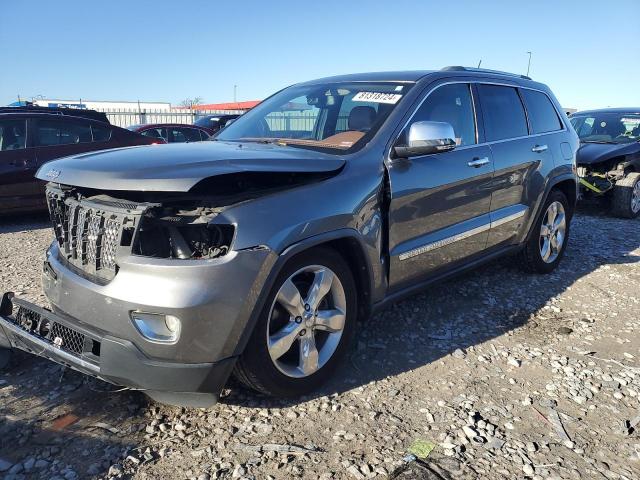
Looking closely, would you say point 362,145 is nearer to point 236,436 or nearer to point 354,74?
point 354,74

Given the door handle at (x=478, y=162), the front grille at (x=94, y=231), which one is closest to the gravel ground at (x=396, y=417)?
the front grille at (x=94, y=231)

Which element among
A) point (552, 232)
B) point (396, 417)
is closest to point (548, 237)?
point (552, 232)

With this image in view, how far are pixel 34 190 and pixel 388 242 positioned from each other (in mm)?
5723

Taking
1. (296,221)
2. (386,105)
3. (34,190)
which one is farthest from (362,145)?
(34,190)

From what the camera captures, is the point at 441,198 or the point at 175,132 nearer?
the point at 441,198

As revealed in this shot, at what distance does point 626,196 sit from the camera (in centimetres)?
817

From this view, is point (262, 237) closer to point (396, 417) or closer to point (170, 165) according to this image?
point (170, 165)

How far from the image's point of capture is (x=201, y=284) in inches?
90.1

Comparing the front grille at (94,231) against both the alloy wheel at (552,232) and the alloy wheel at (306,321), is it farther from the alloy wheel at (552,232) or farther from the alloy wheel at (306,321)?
the alloy wheel at (552,232)

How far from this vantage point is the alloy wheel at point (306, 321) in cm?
269

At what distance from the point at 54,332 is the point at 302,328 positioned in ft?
4.01

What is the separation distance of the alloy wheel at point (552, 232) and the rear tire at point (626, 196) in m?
3.54

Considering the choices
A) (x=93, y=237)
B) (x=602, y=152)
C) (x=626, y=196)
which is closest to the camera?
(x=93, y=237)

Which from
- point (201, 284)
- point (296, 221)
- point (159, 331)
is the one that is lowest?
point (159, 331)
